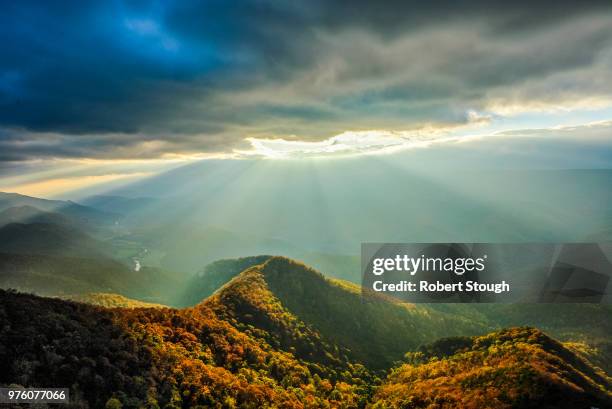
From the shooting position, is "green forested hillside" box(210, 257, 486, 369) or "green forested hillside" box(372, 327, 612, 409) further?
"green forested hillside" box(210, 257, 486, 369)

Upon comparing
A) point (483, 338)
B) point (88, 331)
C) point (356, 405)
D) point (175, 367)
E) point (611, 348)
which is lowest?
point (611, 348)

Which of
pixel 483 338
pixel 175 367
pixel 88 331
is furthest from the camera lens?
pixel 483 338

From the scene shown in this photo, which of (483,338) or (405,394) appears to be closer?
(405,394)

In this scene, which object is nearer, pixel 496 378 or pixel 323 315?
pixel 496 378

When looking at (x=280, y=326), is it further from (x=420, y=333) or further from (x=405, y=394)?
(x=420, y=333)

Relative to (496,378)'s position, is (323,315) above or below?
below

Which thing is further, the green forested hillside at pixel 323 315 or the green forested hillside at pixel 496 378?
the green forested hillside at pixel 323 315

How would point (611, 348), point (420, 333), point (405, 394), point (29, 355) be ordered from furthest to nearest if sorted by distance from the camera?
point (611, 348) < point (420, 333) < point (405, 394) < point (29, 355)

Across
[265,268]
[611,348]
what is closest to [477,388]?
[265,268]

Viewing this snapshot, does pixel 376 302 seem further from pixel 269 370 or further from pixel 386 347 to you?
pixel 269 370

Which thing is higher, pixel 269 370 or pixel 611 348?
pixel 269 370
